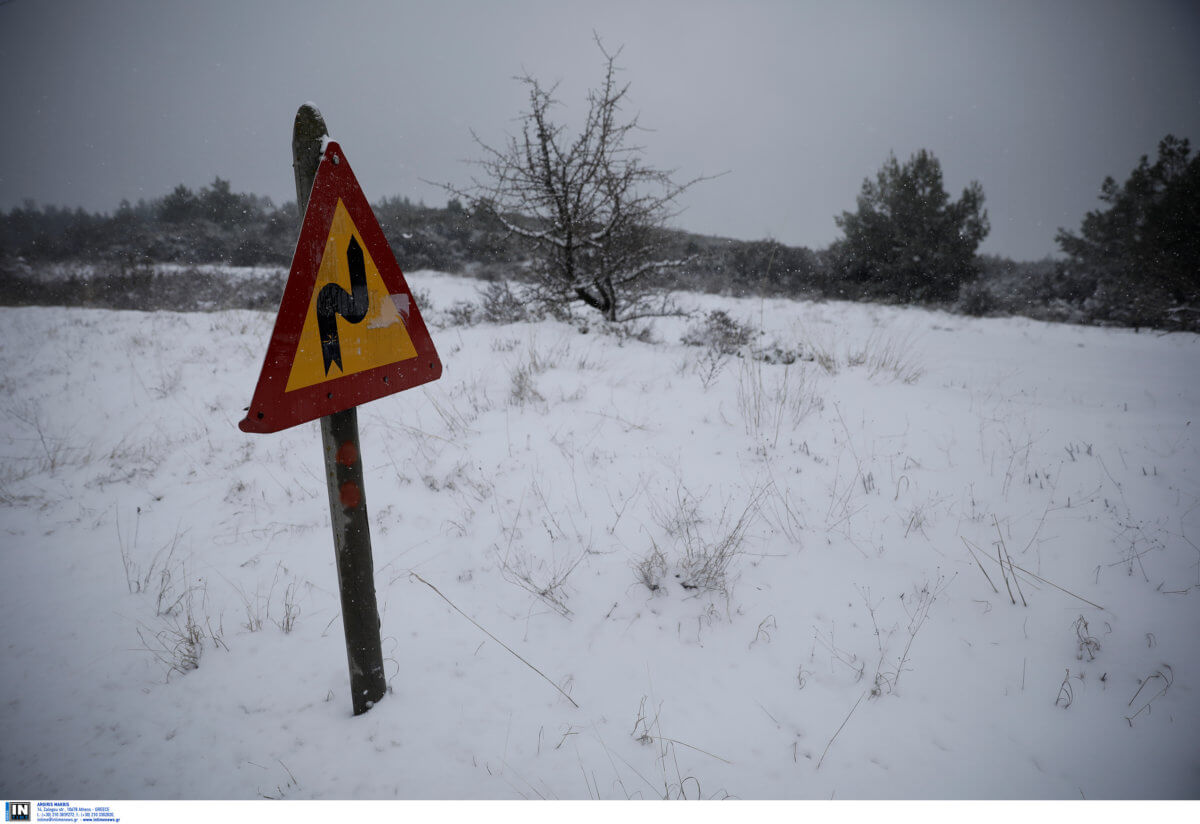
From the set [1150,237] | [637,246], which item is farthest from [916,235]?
[637,246]

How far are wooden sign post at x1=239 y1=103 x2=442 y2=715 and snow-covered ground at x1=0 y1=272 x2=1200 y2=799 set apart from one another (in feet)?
2.41

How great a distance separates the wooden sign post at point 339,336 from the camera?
3.70 ft

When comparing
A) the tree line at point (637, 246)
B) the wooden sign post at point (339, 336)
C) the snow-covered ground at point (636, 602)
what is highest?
the tree line at point (637, 246)

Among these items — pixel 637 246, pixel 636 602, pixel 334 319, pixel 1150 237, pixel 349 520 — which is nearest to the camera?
pixel 334 319

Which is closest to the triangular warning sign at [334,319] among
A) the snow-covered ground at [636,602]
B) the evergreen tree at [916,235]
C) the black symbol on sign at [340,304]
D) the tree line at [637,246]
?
the black symbol on sign at [340,304]

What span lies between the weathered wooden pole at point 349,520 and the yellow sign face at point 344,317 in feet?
0.42

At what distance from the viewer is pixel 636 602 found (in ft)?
7.14

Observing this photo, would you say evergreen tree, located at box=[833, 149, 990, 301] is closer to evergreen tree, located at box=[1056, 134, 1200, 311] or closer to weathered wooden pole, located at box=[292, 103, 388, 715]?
evergreen tree, located at box=[1056, 134, 1200, 311]

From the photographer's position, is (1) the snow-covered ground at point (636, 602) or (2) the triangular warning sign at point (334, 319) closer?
(2) the triangular warning sign at point (334, 319)

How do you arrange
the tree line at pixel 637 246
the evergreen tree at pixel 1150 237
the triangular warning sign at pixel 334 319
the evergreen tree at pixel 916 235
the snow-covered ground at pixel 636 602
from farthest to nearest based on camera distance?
1. the evergreen tree at pixel 916 235
2. the evergreen tree at pixel 1150 237
3. the tree line at pixel 637 246
4. the snow-covered ground at pixel 636 602
5. the triangular warning sign at pixel 334 319

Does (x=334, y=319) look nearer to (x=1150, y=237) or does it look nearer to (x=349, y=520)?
(x=349, y=520)

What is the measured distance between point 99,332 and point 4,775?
34.3 ft

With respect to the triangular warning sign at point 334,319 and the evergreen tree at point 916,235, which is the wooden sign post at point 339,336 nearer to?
the triangular warning sign at point 334,319

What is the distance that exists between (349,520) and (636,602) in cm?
133
